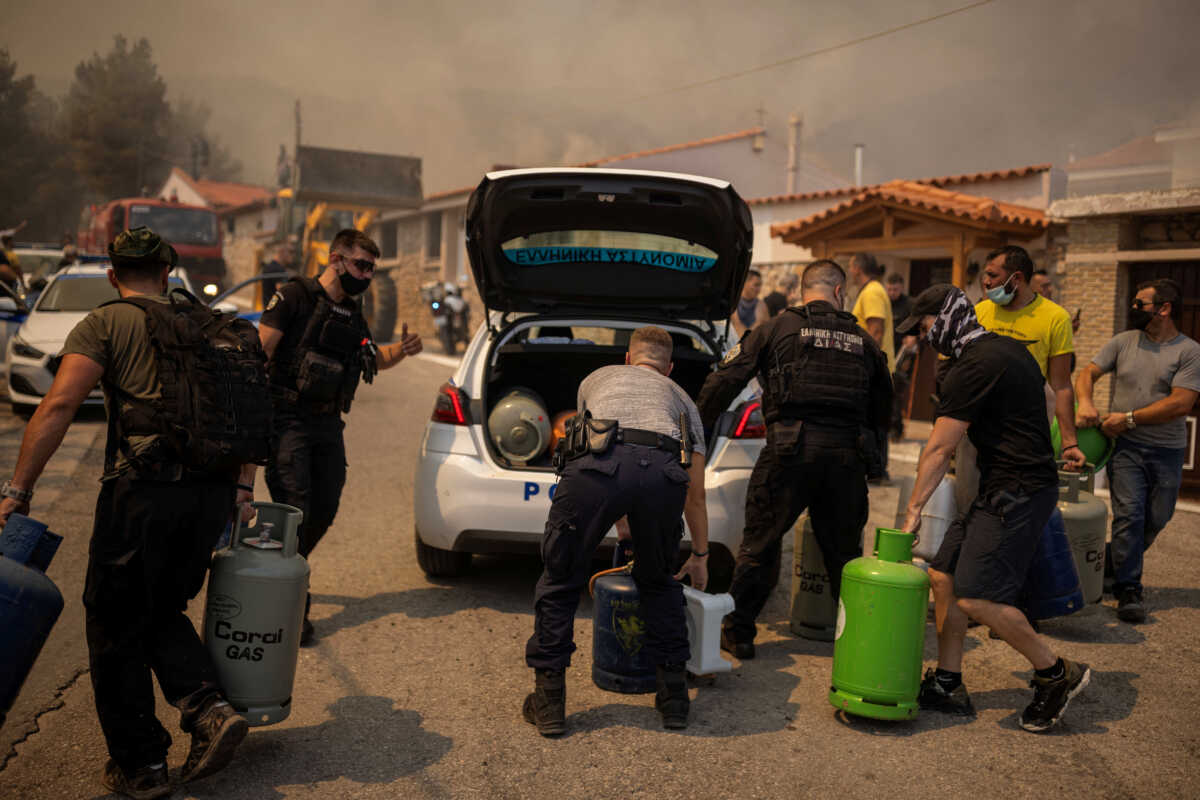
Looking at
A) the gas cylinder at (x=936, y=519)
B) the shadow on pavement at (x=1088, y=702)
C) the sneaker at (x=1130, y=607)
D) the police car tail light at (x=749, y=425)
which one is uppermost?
the police car tail light at (x=749, y=425)

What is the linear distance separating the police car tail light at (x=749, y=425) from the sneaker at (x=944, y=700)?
163 centimetres

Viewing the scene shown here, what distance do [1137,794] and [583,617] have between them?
275cm

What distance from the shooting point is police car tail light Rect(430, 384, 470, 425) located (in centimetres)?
570

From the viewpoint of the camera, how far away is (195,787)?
3443 mm

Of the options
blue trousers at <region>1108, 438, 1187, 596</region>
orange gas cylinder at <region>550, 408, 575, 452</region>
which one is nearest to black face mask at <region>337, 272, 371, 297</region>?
orange gas cylinder at <region>550, 408, 575, 452</region>

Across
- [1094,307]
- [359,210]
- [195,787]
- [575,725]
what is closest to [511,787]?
[575,725]

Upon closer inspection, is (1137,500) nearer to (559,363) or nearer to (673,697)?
(673,697)

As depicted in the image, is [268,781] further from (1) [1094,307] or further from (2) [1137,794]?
(1) [1094,307]

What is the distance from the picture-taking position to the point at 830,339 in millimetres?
4844

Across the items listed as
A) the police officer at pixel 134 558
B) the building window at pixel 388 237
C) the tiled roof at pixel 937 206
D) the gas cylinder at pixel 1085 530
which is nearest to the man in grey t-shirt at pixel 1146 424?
the gas cylinder at pixel 1085 530

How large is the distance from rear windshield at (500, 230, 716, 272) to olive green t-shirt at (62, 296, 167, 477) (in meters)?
2.88

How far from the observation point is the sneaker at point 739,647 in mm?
4992

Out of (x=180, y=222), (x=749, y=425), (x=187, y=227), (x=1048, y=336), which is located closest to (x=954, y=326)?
(x=749, y=425)

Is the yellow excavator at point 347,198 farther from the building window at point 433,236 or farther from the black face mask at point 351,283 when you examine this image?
the black face mask at point 351,283
